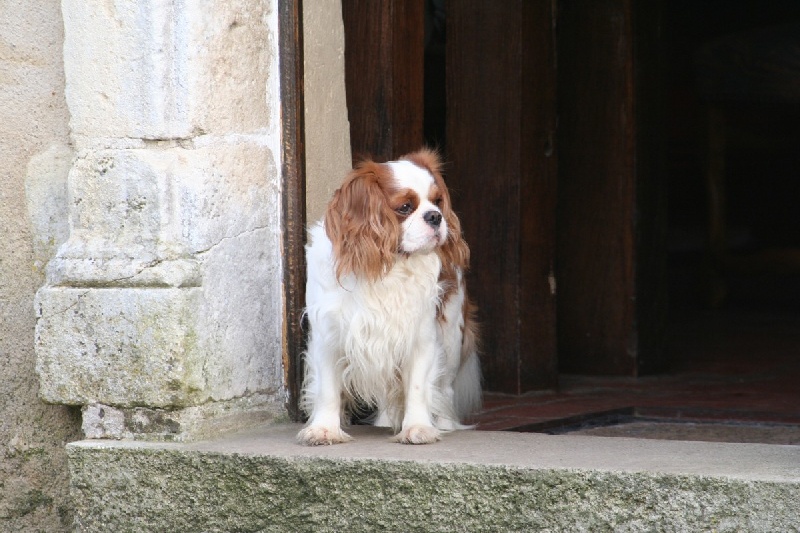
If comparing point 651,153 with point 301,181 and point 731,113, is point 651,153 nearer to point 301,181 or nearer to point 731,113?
point 301,181

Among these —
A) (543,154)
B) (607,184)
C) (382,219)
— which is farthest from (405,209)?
(607,184)

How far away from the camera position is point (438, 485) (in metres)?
2.96

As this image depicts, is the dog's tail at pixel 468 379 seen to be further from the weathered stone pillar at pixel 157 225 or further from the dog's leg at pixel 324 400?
the weathered stone pillar at pixel 157 225

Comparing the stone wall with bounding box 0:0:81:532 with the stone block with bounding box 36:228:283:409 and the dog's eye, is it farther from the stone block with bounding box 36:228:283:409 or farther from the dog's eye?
the dog's eye

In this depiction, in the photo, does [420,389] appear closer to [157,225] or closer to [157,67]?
[157,225]

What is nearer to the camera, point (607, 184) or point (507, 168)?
point (507, 168)

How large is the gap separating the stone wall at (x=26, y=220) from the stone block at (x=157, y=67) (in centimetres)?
20

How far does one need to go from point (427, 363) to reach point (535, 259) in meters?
1.37

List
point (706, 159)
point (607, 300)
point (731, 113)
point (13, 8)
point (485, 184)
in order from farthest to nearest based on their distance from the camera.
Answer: point (731, 113)
point (706, 159)
point (607, 300)
point (485, 184)
point (13, 8)

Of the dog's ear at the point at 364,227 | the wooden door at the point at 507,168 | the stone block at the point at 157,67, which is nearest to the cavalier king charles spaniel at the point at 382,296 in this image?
the dog's ear at the point at 364,227

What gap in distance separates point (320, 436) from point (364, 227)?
57cm

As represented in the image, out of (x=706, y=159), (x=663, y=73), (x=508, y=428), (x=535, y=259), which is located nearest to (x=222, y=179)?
(x=508, y=428)

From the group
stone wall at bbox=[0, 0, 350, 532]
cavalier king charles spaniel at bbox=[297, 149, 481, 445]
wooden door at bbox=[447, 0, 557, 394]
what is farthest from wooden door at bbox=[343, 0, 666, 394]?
cavalier king charles spaniel at bbox=[297, 149, 481, 445]

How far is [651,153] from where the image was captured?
17.0 ft
